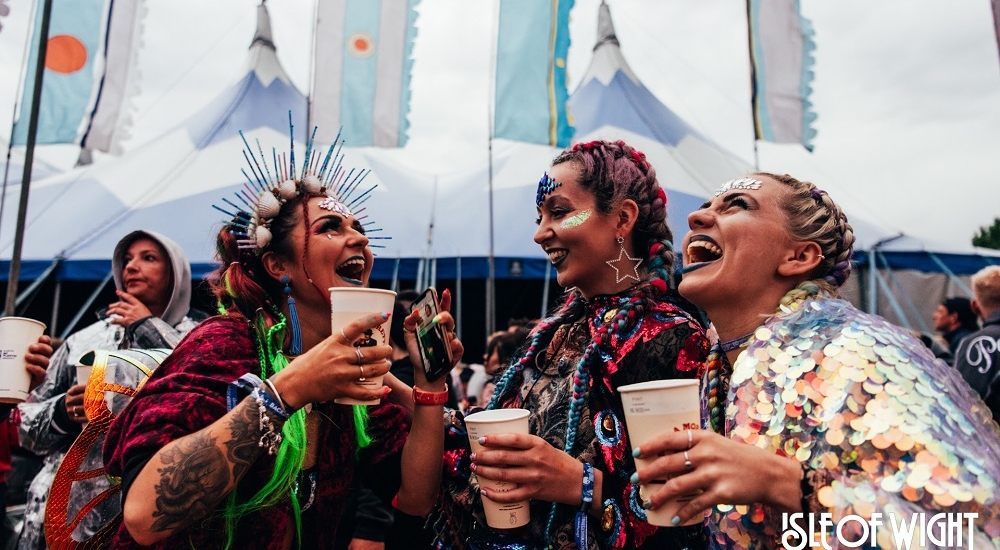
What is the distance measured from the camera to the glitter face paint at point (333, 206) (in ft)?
6.60

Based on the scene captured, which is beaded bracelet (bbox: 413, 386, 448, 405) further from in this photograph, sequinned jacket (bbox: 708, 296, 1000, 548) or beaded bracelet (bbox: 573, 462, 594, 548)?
sequinned jacket (bbox: 708, 296, 1000, 548)

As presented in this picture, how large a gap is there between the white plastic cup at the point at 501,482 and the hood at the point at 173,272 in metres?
2.46

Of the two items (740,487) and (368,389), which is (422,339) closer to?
(368,389)

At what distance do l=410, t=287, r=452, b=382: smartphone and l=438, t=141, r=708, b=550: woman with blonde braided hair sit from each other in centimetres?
31

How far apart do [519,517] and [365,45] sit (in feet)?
27.0

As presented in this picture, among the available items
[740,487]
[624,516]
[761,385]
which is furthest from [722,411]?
[740,487]

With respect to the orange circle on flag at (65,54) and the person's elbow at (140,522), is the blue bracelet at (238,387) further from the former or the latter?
the orange circle on flag at (65,54)

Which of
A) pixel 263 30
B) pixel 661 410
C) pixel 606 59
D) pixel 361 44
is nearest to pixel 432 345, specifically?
pixel 661 410

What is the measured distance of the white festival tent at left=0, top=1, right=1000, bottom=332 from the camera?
917 cm

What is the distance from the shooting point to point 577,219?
2.00 m

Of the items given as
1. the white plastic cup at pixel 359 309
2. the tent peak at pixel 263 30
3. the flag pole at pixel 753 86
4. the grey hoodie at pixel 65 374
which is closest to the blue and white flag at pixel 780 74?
the flag pole at pixel 753 86

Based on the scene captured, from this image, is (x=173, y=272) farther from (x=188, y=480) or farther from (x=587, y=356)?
(x=587, y=356)

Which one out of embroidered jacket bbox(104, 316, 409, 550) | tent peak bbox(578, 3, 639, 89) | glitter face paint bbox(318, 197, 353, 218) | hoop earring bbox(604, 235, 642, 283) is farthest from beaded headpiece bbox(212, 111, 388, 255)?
tent peak bbox(578, 3, 639, 89)

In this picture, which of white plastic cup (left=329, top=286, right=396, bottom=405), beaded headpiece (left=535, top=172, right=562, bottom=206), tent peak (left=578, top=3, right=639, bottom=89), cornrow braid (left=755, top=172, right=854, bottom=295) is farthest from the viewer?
tent peak (left=578, top=3, right=639, bottom=89)
